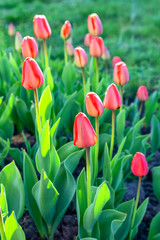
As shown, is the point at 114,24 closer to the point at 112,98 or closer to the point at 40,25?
the point at 40,25

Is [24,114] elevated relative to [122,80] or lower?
lower

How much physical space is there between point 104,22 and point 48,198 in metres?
4.50

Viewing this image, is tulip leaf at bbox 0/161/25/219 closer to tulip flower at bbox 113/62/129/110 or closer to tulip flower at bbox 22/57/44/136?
tulip flower at bbox 22/57/44/136

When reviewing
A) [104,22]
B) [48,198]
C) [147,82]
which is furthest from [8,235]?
[104,22]

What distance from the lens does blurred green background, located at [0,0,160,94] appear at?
3.96 metres

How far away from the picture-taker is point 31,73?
1.26m

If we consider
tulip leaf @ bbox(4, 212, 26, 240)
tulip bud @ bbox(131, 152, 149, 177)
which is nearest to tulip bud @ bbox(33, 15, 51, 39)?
tulip bud @ bbox(131, 152, 149, 177)

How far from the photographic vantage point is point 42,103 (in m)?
1.54

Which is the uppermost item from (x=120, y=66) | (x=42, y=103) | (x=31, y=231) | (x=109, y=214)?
(x=120, y=66)

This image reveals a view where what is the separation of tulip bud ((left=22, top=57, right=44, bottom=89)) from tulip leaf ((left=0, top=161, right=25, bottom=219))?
301 mm

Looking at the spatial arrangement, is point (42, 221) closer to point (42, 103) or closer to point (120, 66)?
point (42, 103)

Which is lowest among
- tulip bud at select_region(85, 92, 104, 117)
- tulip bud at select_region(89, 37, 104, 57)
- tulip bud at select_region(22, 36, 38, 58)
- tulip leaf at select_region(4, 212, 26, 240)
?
tulip leaf at select_region(4, 212, 26, 240)

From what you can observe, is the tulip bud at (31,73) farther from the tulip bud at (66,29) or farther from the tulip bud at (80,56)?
the tulip bud at (66,29)

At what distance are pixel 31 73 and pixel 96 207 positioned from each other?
1.68 feet
